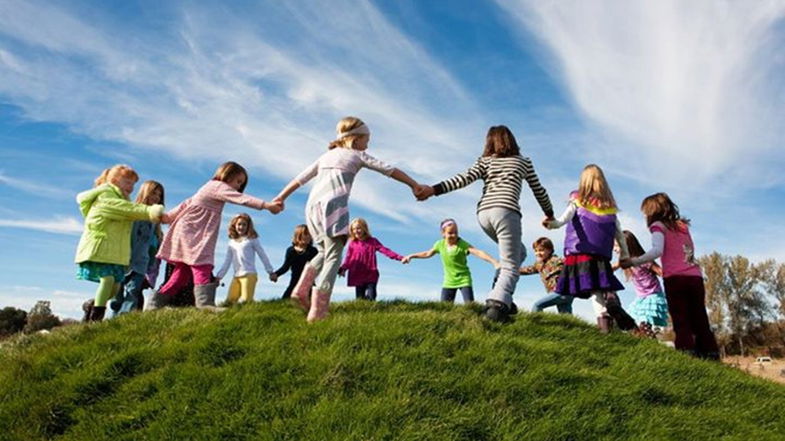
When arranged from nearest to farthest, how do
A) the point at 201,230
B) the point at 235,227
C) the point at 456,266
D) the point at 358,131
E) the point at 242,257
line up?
the point at 358,131, the point at 201,230, the point at 242,257, the point at 235,227, the point at 456,266

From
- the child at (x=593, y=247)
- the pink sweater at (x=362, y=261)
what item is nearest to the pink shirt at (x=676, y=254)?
the child at (x=593, y=247)

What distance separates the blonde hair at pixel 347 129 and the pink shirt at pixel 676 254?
529 cm

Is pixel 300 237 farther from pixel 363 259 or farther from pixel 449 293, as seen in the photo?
pixel 449 293

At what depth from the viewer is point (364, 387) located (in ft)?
18.8

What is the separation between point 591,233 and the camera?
30.0 feet

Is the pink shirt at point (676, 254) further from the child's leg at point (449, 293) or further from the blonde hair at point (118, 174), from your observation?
the blonde hair at point (118, 174)

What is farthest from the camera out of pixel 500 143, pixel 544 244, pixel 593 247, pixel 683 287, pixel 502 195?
pixel 544 244

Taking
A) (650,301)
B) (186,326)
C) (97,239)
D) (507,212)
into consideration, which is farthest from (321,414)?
(650,301)

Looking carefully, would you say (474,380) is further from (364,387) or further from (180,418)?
(180,418)

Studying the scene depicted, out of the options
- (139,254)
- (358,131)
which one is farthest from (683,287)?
(139,254)

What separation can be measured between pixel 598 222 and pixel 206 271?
20.2 feet

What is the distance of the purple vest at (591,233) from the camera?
29.8 ft

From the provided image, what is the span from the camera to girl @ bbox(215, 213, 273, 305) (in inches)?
471

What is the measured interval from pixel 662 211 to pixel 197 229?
7546 mm
